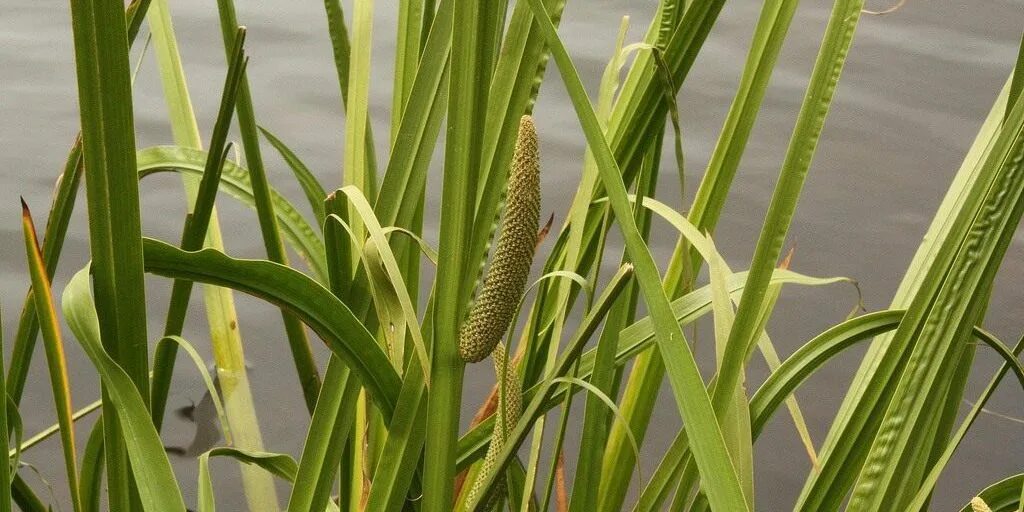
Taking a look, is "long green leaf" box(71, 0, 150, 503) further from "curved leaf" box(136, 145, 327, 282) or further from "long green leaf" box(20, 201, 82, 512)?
"curved leaf" box(136, 145, 327, 282)

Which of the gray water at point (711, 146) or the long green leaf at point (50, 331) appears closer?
the long green leaf at point (50, 331)

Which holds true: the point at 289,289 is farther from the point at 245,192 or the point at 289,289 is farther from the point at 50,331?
the point at 245,192

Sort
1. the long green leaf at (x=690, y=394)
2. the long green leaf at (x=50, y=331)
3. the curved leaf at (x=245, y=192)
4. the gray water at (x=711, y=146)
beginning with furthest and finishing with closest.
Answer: the gray water at (x=711, y=146)
the curved leaf at (x=245, y=192)
the long green leaf at (x=50, y=331)
the long green leaf at (x=690, y=394)

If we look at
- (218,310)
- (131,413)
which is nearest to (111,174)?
(131,413)

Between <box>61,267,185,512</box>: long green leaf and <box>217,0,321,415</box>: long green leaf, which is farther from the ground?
<box>217,0,321,415</box>: long green leaf

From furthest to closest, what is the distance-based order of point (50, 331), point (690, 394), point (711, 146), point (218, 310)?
point (711, 146), point (218, 310), point (50, 331), point (690, 394)

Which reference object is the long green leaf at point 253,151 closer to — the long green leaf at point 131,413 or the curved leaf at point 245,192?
the curved leaf at point 245,192

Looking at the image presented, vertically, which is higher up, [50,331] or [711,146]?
[711,146]

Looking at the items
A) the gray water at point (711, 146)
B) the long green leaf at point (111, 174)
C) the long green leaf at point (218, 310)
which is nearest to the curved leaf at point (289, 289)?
the long green leaf at point (111, 174)

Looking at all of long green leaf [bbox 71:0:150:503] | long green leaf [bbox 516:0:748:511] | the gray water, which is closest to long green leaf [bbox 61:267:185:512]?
long green leaf [bbox 71:0:150:503]
